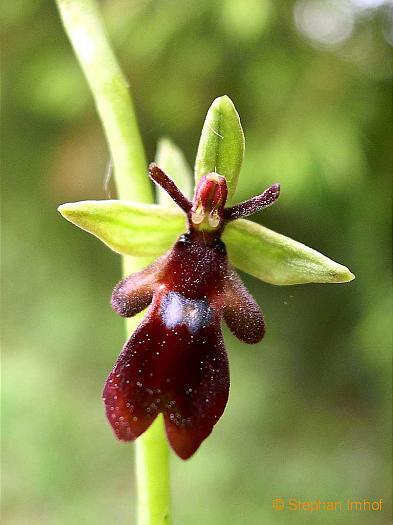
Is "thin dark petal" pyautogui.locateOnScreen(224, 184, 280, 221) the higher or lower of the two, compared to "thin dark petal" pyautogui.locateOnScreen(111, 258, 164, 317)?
higher

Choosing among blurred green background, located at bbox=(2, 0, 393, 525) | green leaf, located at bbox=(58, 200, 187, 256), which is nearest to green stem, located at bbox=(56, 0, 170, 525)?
green leaf, located at bbox=(58, 200, 187, 256)

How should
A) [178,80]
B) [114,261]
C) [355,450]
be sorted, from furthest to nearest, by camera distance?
[114,261] → [355,450] → [178,80]

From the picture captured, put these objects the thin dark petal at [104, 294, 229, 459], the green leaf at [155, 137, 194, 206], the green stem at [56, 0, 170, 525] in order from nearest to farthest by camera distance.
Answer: the thin dark petal at [104, 294, 229, 459] < the green stem at [56, 0, 170, 525] < the green leaf at [155, 137, 194, 206]

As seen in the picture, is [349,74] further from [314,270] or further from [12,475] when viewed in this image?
[12,475]

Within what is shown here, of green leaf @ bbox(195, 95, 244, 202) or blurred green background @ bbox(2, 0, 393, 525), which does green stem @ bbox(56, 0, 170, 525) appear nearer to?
green leaf @ bbox(195, 95, 244, 202)

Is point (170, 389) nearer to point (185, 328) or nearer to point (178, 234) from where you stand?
point (185, 328)

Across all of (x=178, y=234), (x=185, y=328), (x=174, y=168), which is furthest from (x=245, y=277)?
(x=185, y=328)

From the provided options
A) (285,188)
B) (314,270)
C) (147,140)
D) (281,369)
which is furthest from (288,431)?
(314,270)
